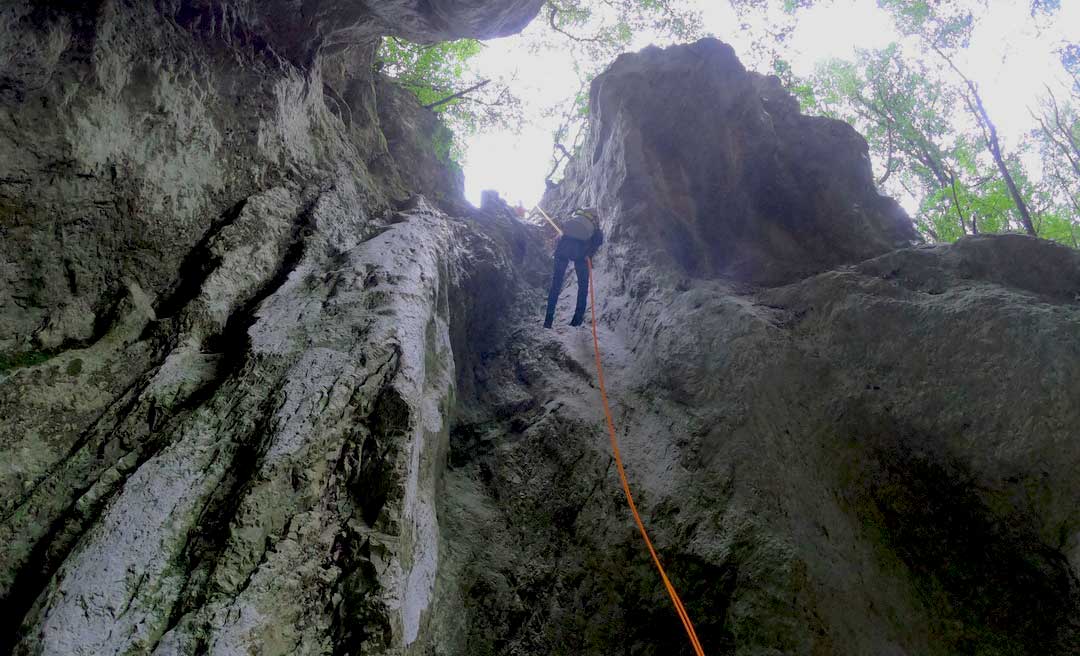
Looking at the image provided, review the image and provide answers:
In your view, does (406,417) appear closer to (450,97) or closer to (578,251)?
(578,251)

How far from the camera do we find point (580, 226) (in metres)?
7.52

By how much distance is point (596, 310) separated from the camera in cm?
781

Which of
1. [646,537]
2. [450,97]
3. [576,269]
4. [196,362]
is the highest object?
[450,97]

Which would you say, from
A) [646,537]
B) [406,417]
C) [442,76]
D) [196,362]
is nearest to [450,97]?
[442,76]

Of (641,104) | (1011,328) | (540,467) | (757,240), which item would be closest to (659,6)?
(641,104)

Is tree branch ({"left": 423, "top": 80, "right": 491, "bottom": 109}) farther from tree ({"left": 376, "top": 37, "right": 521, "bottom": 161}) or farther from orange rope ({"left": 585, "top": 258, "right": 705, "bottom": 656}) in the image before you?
orange rope ({"left": 585, "top": 258, "right": 705, "bottom": 656})

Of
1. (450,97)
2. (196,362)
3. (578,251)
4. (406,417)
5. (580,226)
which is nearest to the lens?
(406,417)

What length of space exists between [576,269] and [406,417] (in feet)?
14.0

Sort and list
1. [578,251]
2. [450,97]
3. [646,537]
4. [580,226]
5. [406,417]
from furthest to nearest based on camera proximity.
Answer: [450,97] → [578,251] → [580,226] → [646,537] → [406,417]

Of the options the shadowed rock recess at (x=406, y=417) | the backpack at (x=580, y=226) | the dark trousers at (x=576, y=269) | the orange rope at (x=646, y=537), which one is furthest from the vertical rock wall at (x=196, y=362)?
the backpack at (x=580, y=226)

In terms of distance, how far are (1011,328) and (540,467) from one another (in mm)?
4213

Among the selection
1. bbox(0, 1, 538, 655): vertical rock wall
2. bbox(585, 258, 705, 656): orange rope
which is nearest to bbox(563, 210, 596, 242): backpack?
bbox(0, 1, 538, 655): vertical rock wall

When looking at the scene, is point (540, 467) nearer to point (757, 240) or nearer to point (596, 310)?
point (596, 310)

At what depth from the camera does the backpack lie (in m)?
7.52
